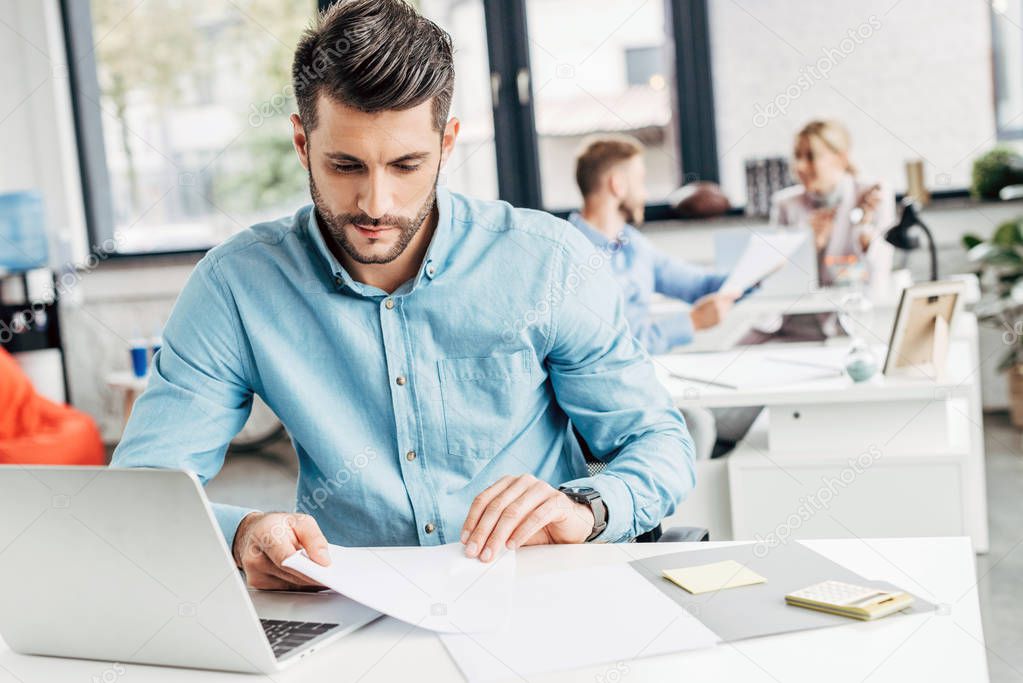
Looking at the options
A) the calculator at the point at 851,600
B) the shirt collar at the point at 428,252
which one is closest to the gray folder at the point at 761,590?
the calculator at the point at 851,600

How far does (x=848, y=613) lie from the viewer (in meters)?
1.06

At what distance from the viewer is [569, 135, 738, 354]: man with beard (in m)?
3.74

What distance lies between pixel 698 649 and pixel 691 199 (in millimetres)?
4429

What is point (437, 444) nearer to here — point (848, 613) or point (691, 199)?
point (848, 613)

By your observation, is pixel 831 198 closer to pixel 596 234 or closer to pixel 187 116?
pixel 596 234

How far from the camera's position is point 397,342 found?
151 centimetres

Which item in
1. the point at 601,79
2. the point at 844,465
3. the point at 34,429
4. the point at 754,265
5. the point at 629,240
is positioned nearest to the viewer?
the point at 844,465

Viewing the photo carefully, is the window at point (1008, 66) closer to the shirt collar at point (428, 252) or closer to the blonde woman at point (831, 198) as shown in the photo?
the blonde woman at point (831, 198)

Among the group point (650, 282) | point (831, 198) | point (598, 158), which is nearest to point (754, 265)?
point (650, 282)

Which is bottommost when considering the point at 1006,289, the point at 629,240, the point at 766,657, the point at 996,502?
the point at 996,502

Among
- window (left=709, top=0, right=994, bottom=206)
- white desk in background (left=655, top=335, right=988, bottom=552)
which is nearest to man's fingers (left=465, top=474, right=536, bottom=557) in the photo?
white desk in background (left=655, top=335, right=988, bottom=552)

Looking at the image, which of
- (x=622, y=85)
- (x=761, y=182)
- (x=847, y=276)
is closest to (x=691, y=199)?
(x=761, y=182)

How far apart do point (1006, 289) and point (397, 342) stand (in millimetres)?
3904

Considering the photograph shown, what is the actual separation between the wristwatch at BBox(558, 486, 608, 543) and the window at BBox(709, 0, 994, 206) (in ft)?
13.3
